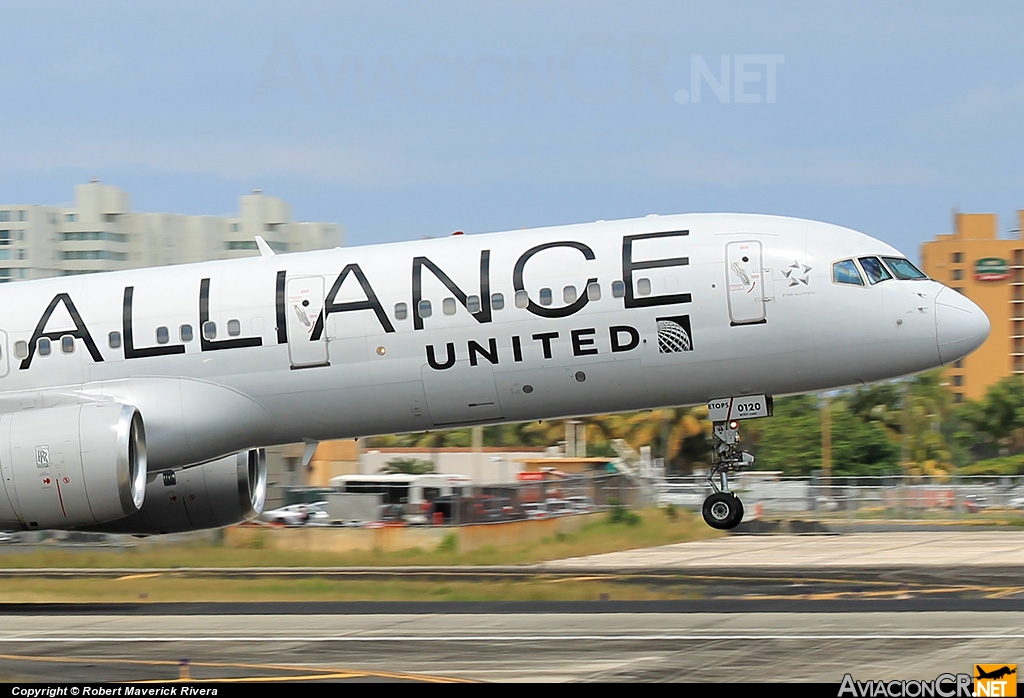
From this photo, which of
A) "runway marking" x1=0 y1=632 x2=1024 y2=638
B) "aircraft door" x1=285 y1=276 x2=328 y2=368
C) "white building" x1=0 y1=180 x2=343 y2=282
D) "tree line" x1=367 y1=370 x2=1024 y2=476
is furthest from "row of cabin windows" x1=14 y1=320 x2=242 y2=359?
"white building" x1=0 y1=180 x2=343 y2=282

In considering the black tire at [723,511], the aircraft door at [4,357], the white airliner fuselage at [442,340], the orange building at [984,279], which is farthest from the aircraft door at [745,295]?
the orange building at [984,279]

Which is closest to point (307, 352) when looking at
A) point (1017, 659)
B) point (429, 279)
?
point (429, 279)

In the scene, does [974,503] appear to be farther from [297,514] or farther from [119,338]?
[119,338]

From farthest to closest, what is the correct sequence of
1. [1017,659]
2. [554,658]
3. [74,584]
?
[74,584]
[554,658]
[1017,659]

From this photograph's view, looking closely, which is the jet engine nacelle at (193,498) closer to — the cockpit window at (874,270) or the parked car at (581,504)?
the cockpit window at (874,270)

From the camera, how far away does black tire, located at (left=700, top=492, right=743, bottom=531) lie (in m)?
23.6

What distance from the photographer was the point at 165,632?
71.7 ft

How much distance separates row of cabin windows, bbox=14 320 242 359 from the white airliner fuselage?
0.04 m

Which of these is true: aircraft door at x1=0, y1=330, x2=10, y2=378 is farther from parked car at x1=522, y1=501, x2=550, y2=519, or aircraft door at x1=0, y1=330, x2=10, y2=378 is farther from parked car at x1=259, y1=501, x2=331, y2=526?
parked car at x1=259, y1=501, x2=331, y2=526

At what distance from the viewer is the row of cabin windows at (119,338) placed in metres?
25.0

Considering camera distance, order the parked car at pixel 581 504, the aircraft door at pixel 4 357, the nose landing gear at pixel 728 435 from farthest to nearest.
Answer: 1. the parked car at pixel 581 504
2. the aircraft door at pixel 4 357
3. the nose landing gear at pixel 728 435

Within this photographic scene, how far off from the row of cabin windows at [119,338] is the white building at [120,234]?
490 feet

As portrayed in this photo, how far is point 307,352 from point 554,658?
364 inches

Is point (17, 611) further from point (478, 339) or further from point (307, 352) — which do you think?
point (478, 339)
